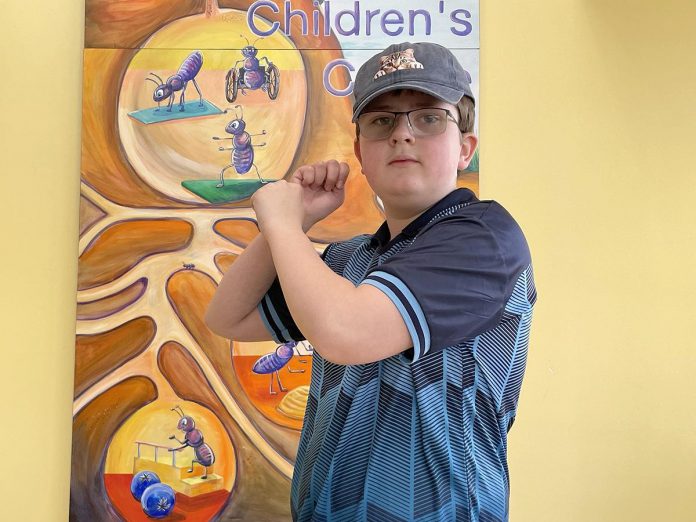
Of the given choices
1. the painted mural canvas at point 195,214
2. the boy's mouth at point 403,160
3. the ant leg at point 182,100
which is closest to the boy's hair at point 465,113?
the boy's mouth at point 403,160

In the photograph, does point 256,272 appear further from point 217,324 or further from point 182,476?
point 182,476

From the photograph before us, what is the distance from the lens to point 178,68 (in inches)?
85.0

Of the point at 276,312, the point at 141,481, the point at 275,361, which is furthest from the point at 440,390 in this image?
the point at 141,481

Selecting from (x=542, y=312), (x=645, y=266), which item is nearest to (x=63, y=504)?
(x=542, y=312)

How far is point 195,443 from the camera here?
2.10 metres

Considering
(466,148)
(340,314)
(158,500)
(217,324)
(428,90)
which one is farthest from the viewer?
(158,500)

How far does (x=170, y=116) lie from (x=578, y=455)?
157 centimetres

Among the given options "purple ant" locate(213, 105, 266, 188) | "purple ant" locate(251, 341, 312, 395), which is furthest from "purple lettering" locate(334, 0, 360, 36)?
"purple ant" locate(251, 341, 312, 395)

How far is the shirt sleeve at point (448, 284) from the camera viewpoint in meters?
0.83

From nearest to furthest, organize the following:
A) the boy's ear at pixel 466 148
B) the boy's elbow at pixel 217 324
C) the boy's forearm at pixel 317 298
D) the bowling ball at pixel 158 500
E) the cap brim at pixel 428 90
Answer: the boy's forearm at pixel 317 298, the cap brim at pixel 428 90, the boy's ear at pixel 466 148, the boy's elbow at pixel 217 324, the bowling ball at pixel 158 500

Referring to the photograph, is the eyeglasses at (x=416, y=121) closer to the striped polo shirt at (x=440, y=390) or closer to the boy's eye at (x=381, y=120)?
the boy's eye at (x=381, y=120)

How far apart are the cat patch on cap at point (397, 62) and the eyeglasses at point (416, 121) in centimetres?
6

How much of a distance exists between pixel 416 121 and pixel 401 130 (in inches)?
1.1

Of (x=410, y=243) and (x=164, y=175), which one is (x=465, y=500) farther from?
(x=164, y=175)
